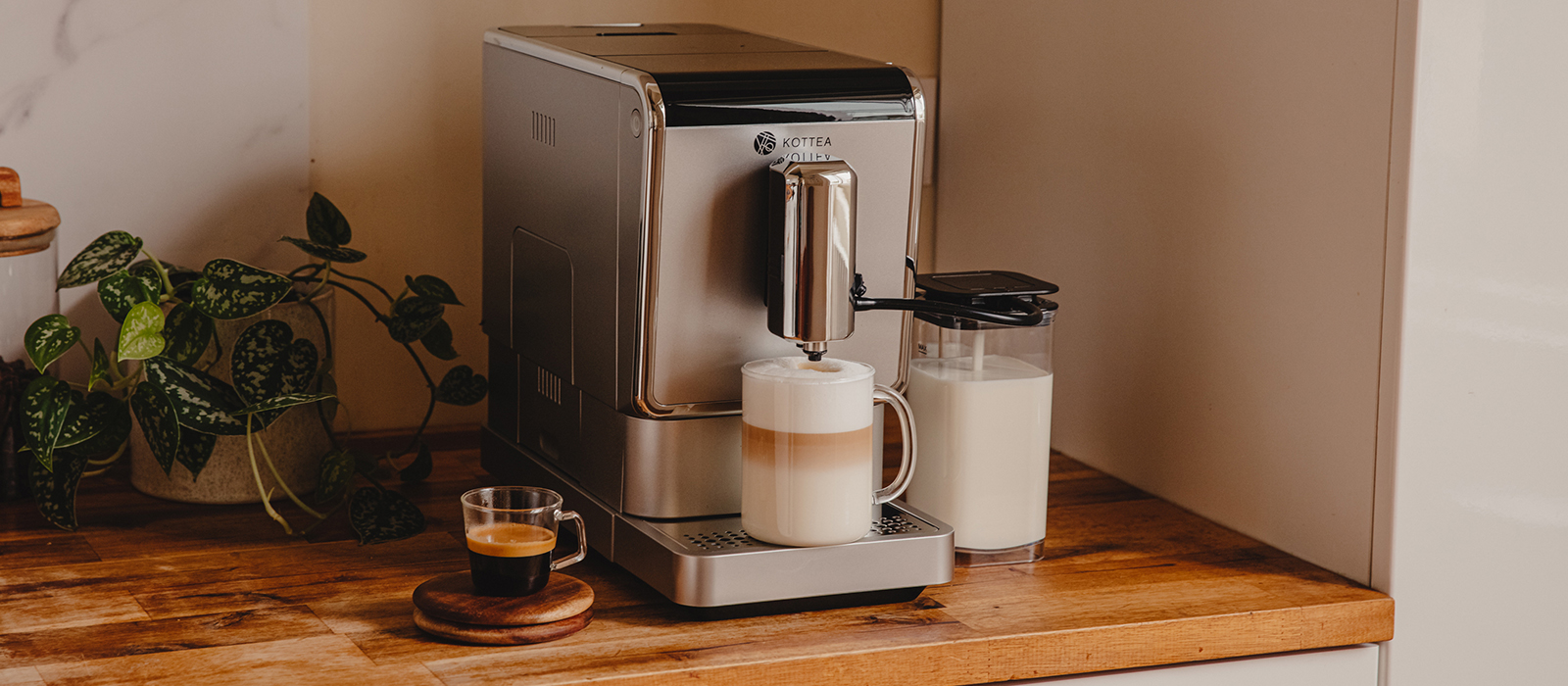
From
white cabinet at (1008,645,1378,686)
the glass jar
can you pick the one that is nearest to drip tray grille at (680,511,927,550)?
white cabinet at (1008,645,1378,686)

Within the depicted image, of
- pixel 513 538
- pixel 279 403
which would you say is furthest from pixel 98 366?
pixel 513 538

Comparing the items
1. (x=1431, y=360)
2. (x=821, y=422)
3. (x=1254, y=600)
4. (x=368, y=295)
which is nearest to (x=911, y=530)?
(x=821, y=422)

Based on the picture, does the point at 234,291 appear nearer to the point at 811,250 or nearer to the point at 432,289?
the point at 432,289

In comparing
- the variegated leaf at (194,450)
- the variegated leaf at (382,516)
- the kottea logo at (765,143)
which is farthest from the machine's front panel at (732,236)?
the variegated leaf at (194,450)

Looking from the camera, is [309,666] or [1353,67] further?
[1353,67]

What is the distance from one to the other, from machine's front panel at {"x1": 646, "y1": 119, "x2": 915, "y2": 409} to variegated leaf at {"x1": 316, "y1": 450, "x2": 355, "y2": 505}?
289mm

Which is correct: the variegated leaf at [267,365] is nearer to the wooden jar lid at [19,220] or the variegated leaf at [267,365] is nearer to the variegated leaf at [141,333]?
the variegated leaf at [141,333]

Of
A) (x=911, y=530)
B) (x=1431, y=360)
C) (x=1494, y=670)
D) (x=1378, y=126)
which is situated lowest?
(x=1494, y=670)

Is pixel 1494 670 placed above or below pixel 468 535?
below

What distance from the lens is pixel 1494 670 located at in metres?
1.01

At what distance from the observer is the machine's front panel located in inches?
34.3

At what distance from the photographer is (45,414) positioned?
0.99 meters

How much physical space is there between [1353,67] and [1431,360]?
0.19m

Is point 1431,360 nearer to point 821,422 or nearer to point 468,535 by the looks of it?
point 821,422
